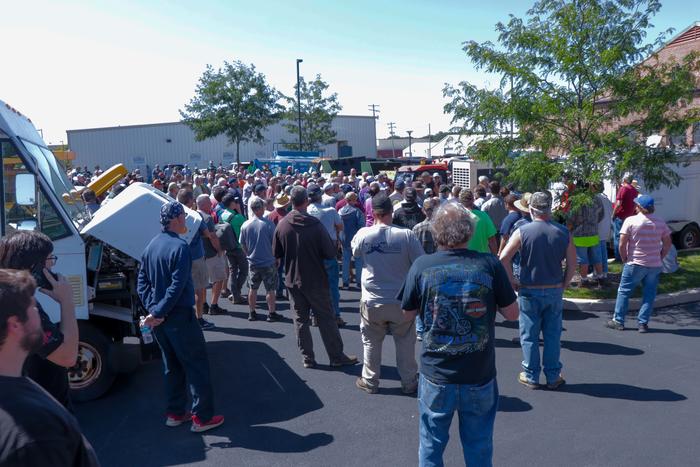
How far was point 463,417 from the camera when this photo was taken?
3398 millimetres

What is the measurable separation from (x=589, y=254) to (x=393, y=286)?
18.1 ft

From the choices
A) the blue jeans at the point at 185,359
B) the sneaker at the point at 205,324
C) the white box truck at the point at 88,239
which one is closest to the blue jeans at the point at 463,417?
the blue jeans at the point at 185,359

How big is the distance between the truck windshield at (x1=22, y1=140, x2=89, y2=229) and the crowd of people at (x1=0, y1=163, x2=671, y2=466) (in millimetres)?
1111

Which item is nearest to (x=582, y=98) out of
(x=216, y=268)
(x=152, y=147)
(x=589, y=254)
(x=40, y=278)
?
(x=589, y=254)

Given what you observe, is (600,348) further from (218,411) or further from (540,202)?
(218,411)

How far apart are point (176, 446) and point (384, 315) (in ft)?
6.74

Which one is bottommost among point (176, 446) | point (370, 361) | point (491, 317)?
point (176, 446)

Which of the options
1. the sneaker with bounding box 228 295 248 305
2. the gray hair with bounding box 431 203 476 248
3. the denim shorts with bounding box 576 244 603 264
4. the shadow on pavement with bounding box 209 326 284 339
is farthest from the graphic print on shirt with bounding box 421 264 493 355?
the denim shorts with bounding box 576 244 603 264

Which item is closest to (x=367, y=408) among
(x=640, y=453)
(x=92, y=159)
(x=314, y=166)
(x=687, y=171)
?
(x=640, y=453)

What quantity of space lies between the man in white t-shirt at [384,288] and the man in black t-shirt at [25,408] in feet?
11.9

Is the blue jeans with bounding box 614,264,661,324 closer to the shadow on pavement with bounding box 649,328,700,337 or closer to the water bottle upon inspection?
the shadow on pavement with bounding box 649,328,700,337

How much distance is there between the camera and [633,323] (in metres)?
7.70

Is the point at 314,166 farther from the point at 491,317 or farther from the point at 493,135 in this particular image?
the point at 491,317

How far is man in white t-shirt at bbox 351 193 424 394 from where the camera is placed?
5.33 m
